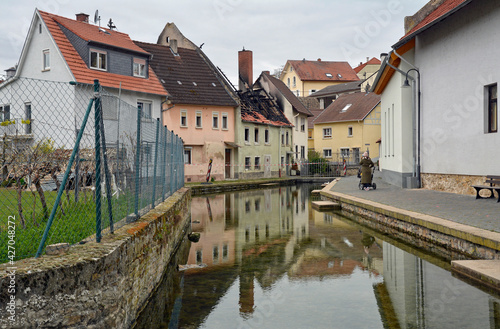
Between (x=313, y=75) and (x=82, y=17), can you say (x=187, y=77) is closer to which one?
(x=82, y=17)

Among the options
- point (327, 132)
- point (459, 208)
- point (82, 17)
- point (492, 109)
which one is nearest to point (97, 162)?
point (459, 208)

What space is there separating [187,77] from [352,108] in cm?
2668

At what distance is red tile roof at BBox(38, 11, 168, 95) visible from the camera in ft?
90.8

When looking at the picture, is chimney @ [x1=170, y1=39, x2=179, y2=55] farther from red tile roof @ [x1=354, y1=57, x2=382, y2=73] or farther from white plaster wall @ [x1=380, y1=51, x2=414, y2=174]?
red tile roof @ [x1=354, y1=57, x2=382, y2=73]

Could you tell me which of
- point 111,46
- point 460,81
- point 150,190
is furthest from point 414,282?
point 111,46

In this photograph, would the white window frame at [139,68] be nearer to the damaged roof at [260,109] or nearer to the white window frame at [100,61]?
the white window frame at [100,61]

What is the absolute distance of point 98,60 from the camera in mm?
29312

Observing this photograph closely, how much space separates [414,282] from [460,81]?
1166 centimetres

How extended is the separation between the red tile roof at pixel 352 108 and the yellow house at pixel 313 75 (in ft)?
92.7

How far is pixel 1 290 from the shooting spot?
393 centimetres

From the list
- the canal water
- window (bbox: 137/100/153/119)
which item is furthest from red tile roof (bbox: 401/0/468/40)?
window (bbox: 137/100/153/119)

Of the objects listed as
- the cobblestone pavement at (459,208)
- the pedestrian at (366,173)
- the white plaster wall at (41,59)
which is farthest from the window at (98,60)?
the cobblestone pavement at (459,208)

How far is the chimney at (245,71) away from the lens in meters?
48.3

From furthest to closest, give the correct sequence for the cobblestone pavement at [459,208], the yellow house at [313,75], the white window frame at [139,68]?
the yellow house at [313,75], the white window frame at [139,68], the cobblestone pavement at [459,208]
